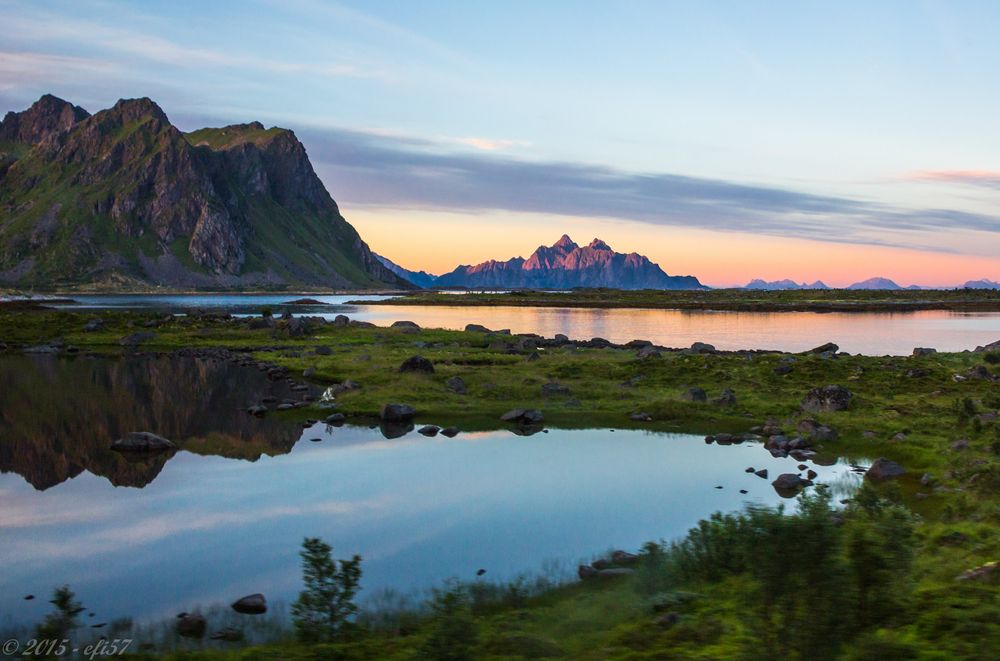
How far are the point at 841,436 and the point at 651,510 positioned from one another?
15004mm

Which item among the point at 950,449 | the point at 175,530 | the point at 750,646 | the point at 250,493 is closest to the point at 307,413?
the point at 250,493

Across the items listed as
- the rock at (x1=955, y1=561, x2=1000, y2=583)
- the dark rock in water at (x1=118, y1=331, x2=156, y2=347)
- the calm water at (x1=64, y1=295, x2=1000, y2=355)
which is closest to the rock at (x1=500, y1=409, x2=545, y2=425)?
the rock at (x1=955, y1=561, x2=1000, y2=583)

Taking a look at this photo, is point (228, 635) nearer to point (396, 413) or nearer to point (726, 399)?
point (396, 413)

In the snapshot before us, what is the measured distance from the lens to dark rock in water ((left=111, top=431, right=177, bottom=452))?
35.3 m

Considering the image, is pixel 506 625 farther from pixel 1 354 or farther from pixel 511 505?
pixel 1 354

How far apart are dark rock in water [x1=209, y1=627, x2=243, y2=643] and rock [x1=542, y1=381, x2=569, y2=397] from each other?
33.3 m

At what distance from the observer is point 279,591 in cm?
1889

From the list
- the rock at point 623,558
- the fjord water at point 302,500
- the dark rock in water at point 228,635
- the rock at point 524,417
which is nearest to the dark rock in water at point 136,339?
the fjord water at point 302,500

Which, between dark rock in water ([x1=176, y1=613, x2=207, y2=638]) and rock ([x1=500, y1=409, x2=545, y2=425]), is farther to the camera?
rock ([x1=500, y1=409, x2=545, y2=425])

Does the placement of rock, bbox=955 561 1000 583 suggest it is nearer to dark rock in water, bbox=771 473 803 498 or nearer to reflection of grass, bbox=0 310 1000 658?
reflection of grass, bbox=0 310 1000 658

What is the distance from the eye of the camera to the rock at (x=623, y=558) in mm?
20406

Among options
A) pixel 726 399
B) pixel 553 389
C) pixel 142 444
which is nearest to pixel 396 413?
pixel 553 389

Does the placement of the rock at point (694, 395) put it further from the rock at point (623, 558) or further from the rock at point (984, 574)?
the rock at point (984, 574)

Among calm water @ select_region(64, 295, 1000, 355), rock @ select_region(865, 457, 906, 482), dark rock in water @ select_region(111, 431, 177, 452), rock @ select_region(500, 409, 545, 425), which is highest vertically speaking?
calm water @ select_region(64, 295, 1000, 355)
